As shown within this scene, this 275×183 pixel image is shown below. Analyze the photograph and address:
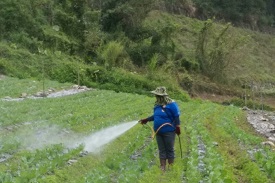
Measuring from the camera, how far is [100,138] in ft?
56.6

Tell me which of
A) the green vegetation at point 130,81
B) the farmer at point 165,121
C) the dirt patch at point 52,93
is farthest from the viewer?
the dirt patch at point 52,93

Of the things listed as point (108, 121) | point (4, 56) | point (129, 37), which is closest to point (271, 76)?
point (129, 37)

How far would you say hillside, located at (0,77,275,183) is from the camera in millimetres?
11820

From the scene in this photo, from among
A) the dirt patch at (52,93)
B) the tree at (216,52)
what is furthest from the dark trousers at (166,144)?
the tree at (216,52)

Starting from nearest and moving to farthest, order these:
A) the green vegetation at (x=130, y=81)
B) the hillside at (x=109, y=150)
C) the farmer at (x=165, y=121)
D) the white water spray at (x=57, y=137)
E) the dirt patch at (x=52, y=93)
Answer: the hillside at (x=109, y=150), the green vegetation at (x=130, y=81), the farmer at (x=165, y=121), the white water spray at (x=57, y=137), the dirt patch at (x=52, y=93)

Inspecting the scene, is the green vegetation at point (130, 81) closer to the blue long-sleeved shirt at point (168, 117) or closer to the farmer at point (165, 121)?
the farmer at point (165, 121)

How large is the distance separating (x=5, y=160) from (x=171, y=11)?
74.2 m

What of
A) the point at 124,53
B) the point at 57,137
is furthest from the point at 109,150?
the point at 124,53

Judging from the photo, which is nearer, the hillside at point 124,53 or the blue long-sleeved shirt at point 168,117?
the blue long-sleeved shirt at point 168,117

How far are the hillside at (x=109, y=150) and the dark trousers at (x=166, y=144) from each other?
1.21 ft

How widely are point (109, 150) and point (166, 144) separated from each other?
2950 mm

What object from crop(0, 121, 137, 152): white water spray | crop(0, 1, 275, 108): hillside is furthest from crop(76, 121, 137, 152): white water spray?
crop(0, 1, 275, 108): hillside

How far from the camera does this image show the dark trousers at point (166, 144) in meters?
13.4

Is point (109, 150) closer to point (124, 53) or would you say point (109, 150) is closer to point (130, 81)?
point (130, 81)
